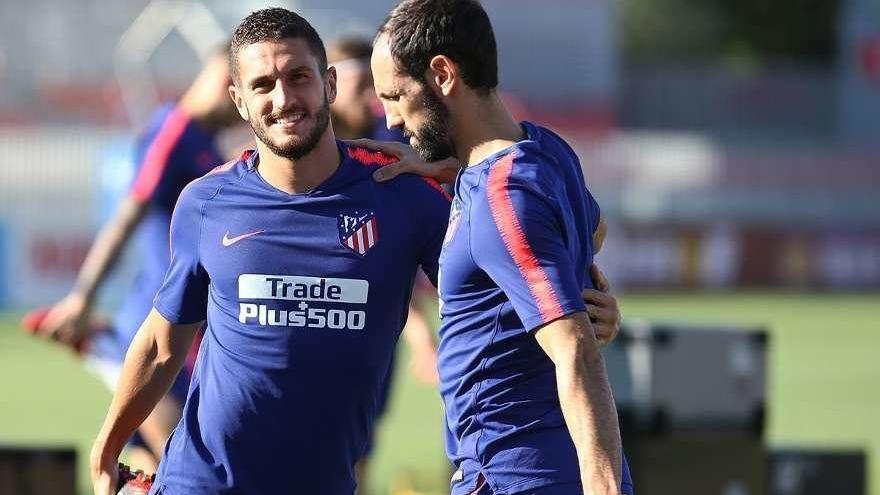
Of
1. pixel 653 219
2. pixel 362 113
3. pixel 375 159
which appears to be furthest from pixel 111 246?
pixel 653 219

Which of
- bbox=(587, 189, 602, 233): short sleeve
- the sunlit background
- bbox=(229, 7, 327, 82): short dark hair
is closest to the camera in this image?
bbox=(587, 189, 602, 233): short sleeve

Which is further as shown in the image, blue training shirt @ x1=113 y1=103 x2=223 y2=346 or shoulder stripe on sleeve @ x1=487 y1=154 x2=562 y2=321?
blue training shirt @ x1=113 y1=103 x2=223 y2=346

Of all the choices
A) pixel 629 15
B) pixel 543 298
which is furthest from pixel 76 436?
pixel 629 15

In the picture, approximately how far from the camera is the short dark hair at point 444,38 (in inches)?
160

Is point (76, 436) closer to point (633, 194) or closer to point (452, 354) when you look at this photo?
point (452, 354)

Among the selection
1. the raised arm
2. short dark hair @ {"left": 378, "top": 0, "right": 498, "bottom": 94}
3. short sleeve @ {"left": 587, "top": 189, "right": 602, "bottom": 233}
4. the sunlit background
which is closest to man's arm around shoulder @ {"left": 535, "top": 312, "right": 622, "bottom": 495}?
short sleeve @ {"left": 587, "top": 189, "right": 602, "bottom": 233}

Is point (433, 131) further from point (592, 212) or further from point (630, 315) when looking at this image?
point (630, 315)

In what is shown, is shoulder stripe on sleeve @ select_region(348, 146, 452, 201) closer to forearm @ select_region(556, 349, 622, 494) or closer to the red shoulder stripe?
the red shoulder stripe

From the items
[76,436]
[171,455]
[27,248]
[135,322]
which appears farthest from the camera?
[27,248]

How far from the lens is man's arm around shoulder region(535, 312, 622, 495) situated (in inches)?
146

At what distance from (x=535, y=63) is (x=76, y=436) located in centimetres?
3183

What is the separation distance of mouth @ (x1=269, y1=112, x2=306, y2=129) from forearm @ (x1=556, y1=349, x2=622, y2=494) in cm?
98

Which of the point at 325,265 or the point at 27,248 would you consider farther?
the point at 27,248

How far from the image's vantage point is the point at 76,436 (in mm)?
12836
